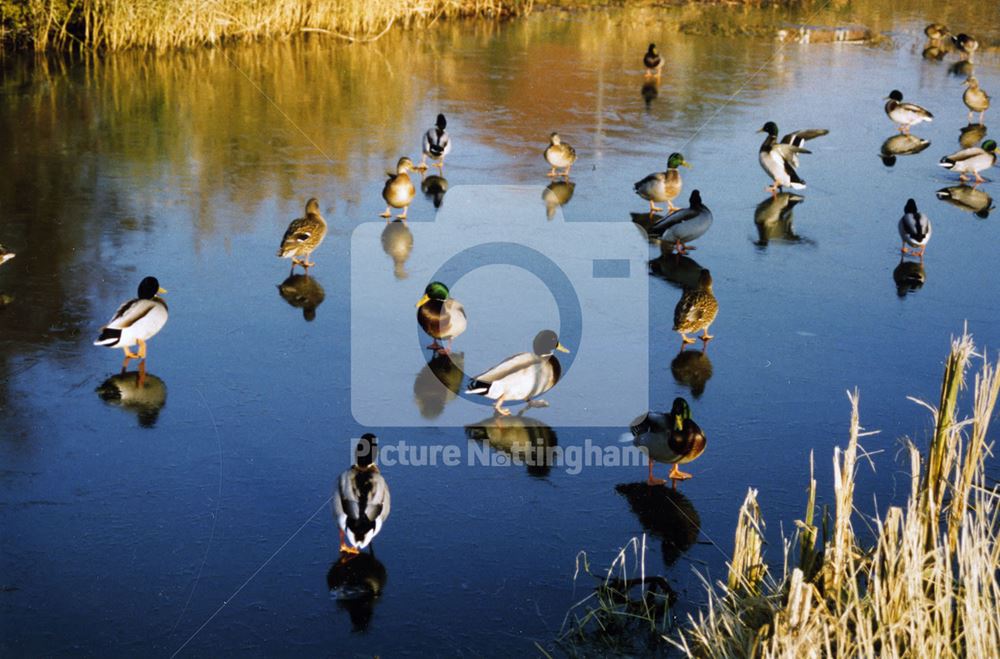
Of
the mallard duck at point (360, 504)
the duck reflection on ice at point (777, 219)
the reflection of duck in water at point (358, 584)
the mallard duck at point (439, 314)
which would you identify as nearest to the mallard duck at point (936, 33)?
the duck reflection on ice at point (777, 219)

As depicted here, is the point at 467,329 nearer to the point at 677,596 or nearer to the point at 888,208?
the point at 677,596

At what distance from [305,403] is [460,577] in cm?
221

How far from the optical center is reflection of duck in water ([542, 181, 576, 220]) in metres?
11.7

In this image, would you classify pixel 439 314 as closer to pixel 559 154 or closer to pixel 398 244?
pixel 398 244

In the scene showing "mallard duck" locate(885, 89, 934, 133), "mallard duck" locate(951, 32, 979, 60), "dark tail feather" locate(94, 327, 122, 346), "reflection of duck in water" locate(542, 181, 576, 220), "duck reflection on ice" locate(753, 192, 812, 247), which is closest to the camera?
"dark tail feather" locate(94, 327, 122, 346)

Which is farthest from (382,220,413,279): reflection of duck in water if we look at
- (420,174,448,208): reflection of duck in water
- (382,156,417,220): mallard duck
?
(420,174,448,208): reflection of duck in water

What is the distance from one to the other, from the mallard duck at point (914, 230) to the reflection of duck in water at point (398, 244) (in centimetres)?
439

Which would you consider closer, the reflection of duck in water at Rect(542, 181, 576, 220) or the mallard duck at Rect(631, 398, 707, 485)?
the mallard duck at Rect(631, 398, 707, 485)

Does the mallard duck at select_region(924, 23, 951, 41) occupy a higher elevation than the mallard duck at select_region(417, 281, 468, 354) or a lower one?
higher

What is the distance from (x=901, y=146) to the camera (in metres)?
14.3

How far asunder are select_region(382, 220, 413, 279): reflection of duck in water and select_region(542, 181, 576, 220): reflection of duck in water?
1.45 meters

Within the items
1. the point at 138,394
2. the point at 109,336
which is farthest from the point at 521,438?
the point at 109,336

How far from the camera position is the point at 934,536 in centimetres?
438

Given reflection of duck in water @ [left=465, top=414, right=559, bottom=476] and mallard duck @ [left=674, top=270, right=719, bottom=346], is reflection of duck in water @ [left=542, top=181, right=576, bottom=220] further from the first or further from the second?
reflection of duck in water @ [left=465, top=414, right=559, bottom=476]
